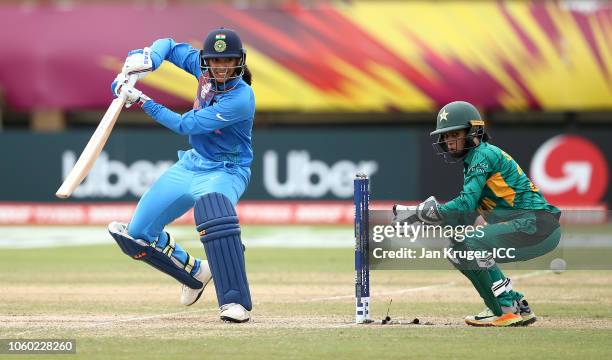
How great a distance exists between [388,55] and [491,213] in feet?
43.7

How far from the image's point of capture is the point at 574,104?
21469mm

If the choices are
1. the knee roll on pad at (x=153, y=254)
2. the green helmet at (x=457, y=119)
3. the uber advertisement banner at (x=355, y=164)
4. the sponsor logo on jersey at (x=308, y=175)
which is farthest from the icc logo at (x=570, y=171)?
the green helmet at (x=457, y=119)

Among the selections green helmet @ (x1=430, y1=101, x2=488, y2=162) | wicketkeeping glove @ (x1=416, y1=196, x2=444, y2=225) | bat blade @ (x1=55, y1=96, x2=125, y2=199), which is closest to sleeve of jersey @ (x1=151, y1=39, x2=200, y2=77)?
bat blade @ (x1=55, y1=96, x2=125, y2=199)

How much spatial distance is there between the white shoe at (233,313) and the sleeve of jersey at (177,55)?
1841 millimetres

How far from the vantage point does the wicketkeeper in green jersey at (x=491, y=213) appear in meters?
8.02

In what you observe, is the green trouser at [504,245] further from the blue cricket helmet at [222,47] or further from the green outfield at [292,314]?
the blue cricket helmet at [222,47]

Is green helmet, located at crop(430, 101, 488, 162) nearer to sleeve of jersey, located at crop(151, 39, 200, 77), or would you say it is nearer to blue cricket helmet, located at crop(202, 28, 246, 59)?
blue cricket helmet, located at crop(202, 28, 246, 59)

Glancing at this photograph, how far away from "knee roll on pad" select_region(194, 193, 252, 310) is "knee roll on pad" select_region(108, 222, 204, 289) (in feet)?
2.06

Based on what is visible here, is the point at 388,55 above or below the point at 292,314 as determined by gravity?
above

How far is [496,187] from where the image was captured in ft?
26.9

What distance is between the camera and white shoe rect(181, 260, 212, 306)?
9.28 meters

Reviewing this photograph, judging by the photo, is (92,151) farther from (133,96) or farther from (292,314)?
(292,314)

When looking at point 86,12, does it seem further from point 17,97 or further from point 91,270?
point 91,270

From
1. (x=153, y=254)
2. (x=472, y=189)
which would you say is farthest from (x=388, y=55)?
(x=472, y=189)
